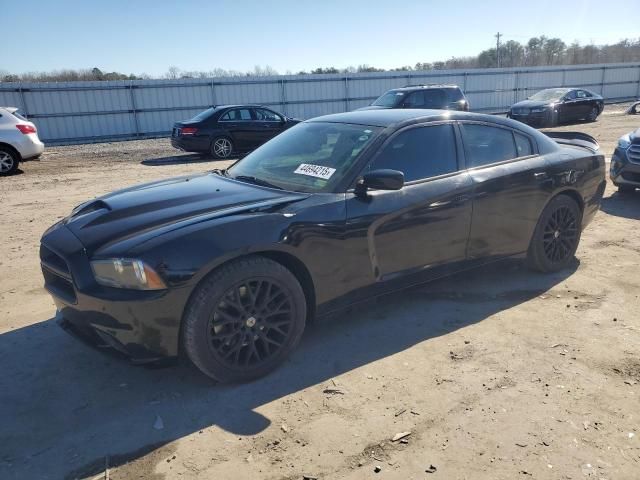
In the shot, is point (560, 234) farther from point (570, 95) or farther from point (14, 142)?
point (570, 95)

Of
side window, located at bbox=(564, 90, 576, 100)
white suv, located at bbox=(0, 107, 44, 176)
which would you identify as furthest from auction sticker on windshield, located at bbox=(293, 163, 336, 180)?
side window, located at bbox=(564, 90, 576, 100)

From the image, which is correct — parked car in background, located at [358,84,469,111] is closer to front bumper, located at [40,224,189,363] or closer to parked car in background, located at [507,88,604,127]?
parked car in background, located at [507,88,604,127]

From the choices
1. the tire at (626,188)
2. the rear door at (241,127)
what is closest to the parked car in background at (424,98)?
the rear door at (241,127)

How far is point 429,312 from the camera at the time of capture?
4.28 meters

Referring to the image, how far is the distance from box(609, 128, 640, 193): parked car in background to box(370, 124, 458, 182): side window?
16.6 feet

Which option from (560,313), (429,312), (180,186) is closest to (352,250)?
(429,312)

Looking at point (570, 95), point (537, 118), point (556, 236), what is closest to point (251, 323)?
point (556, 236)

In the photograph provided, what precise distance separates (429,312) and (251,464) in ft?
7.08

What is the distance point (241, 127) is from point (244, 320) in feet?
40.7

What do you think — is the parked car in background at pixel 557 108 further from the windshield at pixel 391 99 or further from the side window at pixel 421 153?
the side window at pixel 421 153

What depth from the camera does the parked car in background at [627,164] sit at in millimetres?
7824

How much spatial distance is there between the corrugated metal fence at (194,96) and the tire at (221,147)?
902 cm

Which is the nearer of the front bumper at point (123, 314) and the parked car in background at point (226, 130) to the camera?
the front bumper at point (123, 314)

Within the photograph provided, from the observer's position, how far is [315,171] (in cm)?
386
